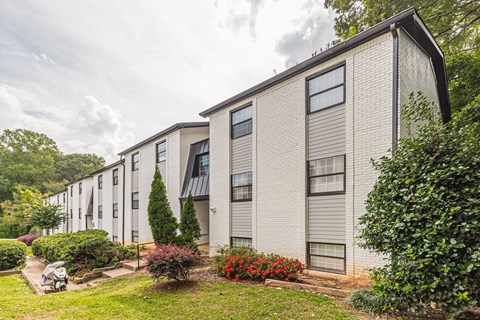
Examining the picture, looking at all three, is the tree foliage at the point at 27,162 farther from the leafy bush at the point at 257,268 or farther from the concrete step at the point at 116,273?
the leafy bush at the point at 257,268

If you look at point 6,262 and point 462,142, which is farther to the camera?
point 6,262

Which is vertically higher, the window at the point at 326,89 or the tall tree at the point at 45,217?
the window at the point at 326,89

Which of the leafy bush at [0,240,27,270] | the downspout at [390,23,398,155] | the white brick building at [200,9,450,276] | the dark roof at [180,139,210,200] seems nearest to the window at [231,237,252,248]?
the white brick building at [200,9,450,276]

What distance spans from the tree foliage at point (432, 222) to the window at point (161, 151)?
44.2ft

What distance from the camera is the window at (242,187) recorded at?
10.9 meters

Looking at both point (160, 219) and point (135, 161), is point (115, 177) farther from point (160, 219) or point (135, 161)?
point (160, 219)

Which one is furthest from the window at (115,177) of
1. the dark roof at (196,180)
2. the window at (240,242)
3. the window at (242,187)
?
the window at (240,242)

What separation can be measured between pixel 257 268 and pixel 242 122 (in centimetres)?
→ 623

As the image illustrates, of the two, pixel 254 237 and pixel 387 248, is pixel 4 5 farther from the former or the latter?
pixel 387 248

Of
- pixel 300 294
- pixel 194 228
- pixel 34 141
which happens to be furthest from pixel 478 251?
pixel 34 141

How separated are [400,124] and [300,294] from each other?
4941mm

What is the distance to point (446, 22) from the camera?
41.1 feet

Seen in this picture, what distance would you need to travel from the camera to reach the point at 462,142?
13.4ft

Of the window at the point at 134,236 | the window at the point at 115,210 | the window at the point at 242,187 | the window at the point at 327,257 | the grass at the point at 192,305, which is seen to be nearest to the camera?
the grass at the point at 192,305
